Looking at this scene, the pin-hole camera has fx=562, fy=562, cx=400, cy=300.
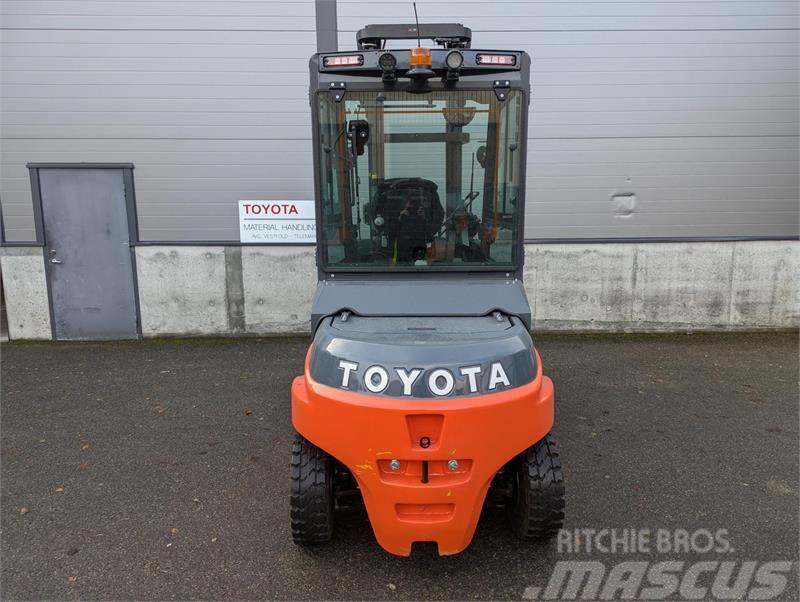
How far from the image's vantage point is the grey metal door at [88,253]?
701cm

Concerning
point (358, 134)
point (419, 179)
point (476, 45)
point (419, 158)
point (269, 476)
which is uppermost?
point (476, 45)

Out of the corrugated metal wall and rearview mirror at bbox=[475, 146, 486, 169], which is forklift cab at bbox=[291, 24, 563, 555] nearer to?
rearview mirror at bbox=[475, 146, 486, 169]

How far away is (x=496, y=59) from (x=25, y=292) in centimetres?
683

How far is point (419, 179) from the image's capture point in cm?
326

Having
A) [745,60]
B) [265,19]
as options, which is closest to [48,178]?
[265,19]

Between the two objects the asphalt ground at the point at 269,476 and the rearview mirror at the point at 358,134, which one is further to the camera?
the rearview mirror at the point at 358,134

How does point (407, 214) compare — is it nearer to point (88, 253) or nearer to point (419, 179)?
point (419, 179)

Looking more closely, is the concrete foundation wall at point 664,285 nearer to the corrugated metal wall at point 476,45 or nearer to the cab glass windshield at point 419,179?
the corrugated metal wall at point 476,45

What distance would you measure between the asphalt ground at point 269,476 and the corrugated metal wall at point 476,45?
198cm

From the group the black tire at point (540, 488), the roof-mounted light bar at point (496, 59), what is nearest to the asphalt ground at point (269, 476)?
the black tire at point (540, 488)

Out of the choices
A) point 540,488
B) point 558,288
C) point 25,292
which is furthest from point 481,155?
point 25,292

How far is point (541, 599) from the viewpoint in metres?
2.68

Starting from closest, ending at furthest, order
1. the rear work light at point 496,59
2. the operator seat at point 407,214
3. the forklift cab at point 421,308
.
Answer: the forklift cab at point 421,308 < the rear work light at point 496,59 < the operator seat at point 407,214

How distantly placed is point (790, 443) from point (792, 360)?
2.55 metres
